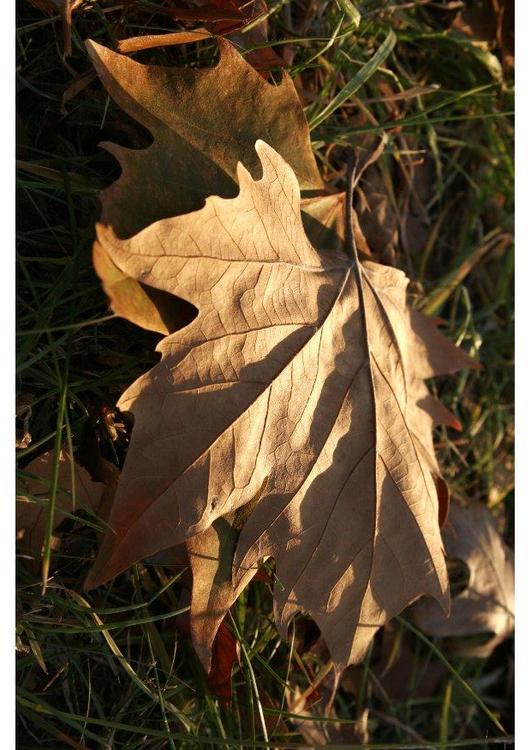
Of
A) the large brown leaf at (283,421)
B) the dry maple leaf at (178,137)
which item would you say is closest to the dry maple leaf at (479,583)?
the large brown leaf at (283,421)

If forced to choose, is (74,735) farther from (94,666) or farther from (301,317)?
(301,317)

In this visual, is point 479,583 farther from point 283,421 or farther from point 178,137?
point 178,137

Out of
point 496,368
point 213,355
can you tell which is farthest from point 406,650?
point 213,355

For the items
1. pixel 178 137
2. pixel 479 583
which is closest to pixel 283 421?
pixel 178 137

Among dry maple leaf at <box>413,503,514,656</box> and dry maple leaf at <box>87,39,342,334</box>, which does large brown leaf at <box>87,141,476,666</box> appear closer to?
dry maple leaf at <box>87,39,342,334</box>

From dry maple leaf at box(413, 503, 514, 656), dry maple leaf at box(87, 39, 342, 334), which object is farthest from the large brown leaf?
dry maple leaf at box(413, 503, 514, 656)
